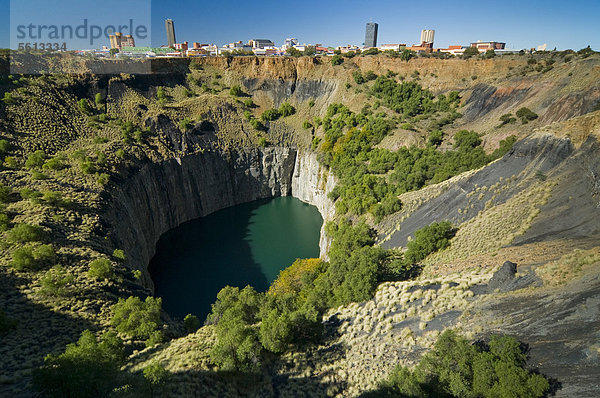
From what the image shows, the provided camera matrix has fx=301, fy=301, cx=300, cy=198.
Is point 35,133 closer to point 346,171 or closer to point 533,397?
point 346,171

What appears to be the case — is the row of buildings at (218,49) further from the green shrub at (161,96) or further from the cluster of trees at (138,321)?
the cluster of trees at (138,321)

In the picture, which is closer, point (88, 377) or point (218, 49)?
point (88, 377)

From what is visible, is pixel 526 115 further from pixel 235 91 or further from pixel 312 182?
pixel 235 91

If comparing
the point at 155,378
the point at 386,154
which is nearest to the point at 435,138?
the point at 386,154

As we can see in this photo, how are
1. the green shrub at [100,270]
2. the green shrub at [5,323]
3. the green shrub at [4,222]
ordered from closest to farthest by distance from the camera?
the green shrub at [5,323] < the green shrub at [100,270] < the green shrub at [4,222]

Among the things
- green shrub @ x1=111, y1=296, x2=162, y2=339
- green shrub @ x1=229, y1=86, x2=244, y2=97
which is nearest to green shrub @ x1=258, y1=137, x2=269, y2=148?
green shrub @ x1=229, y1=86, x2=244, y2=97

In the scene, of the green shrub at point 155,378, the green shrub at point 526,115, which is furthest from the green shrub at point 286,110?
the green shrub at point 155,378

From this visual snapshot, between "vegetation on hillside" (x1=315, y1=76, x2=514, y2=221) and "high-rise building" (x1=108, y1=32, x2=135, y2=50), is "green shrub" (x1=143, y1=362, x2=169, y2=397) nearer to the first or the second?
"vegetation on hillside" (x1=315, y1=76, x2=514, y2=221)
